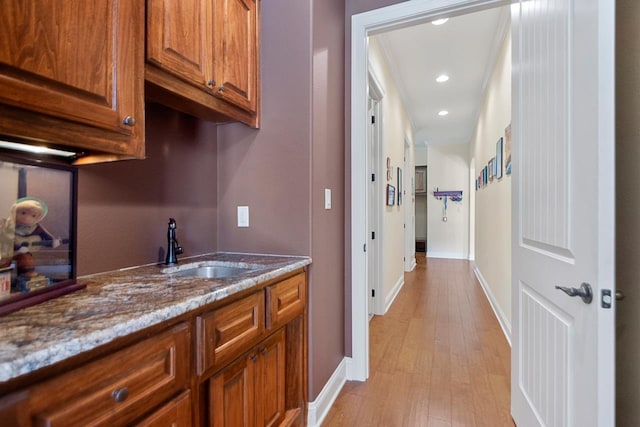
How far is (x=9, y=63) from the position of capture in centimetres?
68

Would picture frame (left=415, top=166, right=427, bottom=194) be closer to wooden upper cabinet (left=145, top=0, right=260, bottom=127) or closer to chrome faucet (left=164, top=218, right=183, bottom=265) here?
wooden upper cabinet (left=145, top=0, right=260, bottom=127)

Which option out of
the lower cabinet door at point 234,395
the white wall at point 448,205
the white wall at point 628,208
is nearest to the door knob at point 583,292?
the white wall at point 628,208

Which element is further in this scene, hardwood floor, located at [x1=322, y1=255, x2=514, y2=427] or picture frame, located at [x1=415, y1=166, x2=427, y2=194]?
picture frame, located at [x1=415, y1=166, x2=427, y2=194]

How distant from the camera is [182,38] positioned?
117 cm

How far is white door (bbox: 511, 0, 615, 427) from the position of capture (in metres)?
0.91

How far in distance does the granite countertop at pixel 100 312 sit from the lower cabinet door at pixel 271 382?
32 cm

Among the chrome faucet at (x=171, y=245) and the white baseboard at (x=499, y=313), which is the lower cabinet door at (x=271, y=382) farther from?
the white baseboard at (x=499, y=313)

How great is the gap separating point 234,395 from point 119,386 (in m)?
0.50

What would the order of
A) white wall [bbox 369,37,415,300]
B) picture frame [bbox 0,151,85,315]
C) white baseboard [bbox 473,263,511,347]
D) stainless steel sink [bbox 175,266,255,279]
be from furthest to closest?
1. white wall [bbox 369,37,415,300]
2. white baseboard [bbox 473,263,511,347]
3. stainless steel sink [bbox 175,266,255,279]
4. picture frame [bbox 0,151,85,315]

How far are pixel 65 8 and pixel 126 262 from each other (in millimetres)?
924

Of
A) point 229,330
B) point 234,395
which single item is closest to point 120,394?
point 229,330

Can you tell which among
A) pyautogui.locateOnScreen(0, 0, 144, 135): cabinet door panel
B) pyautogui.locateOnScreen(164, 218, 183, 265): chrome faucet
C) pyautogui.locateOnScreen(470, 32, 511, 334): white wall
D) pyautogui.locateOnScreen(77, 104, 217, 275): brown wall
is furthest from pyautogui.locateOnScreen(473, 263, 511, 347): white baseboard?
pyautogui.locateOnScreen(0, 0, 144, 135): cabinet door panel

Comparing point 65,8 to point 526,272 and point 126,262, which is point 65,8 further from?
point 526,272

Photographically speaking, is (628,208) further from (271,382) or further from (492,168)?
(492,168)
